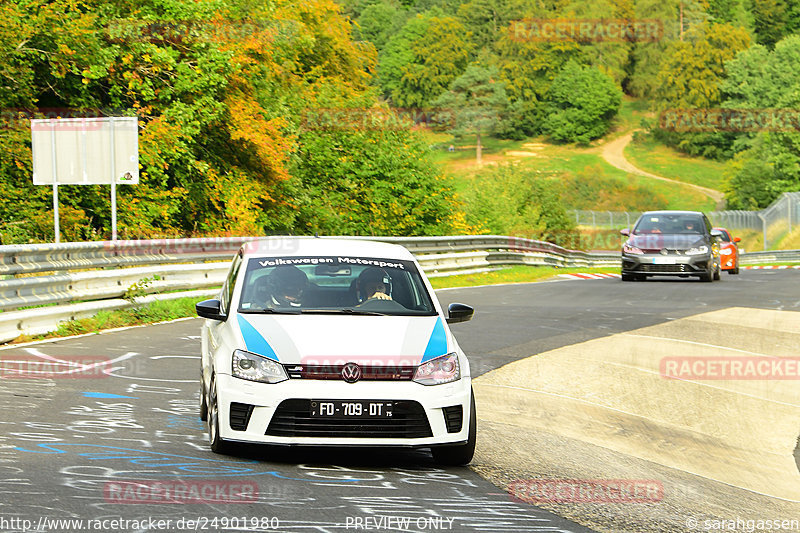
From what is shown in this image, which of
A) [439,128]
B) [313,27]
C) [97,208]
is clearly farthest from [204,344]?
[439,128]

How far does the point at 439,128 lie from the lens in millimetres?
158875

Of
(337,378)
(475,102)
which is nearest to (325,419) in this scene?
(337,378)

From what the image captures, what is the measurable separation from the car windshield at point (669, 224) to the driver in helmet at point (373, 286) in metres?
20.7

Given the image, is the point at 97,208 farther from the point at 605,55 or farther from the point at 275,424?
the point at 605,55

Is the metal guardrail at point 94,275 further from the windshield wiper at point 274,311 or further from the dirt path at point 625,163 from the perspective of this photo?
the dirt path at point 625,163

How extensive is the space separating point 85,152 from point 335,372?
13972mm

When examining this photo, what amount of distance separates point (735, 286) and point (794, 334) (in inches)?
396

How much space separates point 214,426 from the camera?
747 cm

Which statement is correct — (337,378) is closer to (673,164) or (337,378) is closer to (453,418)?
(453,418)

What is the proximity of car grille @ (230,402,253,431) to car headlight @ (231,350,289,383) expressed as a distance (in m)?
0.18

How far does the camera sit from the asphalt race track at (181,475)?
5.82 meters

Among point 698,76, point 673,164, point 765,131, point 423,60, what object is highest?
point 423,60

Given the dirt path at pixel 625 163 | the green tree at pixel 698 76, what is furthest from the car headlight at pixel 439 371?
the green tree at pixel 698 76

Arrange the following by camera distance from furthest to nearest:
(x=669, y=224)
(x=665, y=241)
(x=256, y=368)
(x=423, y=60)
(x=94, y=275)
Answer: (x=423, y=60) → (x=669, y=224) → (x=665, y=241) → (x=94, y=275) → (x=256, y=368)
